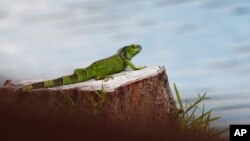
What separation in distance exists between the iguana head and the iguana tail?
36.7 inches

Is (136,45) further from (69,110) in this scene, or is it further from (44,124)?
(44,124)

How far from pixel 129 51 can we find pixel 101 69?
93cm

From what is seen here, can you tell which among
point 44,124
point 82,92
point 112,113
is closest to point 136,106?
point 112,113

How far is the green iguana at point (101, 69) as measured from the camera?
5828 millimetres

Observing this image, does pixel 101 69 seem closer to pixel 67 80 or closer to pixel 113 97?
pixel 67 80

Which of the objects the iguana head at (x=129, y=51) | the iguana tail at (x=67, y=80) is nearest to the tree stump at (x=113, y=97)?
the iguana tail at (x=67, y=80)

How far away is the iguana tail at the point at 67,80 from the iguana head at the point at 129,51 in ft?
3.06

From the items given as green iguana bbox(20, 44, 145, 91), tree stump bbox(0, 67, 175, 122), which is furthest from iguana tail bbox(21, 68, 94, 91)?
tree stump bbox(0, 67, 175, 122)

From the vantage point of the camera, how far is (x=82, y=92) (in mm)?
5277

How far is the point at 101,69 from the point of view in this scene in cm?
627

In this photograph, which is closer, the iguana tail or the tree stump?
the tree stump

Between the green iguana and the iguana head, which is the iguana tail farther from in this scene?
the iguana head

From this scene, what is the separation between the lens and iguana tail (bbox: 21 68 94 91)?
18.9ft

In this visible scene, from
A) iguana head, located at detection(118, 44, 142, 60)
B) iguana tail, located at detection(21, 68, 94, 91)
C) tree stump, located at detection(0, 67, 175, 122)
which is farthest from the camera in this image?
iguana head, located at detection(118, 44, 142, 60)
